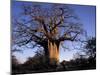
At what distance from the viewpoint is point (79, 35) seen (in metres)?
2.52

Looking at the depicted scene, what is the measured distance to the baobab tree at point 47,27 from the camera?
2.33m

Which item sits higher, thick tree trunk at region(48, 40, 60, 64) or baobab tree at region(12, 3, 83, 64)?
A: baobab tree at region(12, 3, 83, 64)

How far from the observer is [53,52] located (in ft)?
7.95

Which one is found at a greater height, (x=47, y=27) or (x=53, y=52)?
(x=47, y=27)

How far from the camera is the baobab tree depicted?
2.33 m

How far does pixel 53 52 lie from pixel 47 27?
291mm

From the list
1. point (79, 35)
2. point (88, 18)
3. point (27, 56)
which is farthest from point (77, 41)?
point (27, 56)

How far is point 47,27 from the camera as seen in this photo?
2402mm

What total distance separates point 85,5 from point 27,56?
0.92 meters

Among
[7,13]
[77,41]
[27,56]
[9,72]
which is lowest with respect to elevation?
[9,72]

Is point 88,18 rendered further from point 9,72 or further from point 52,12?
point 9,72

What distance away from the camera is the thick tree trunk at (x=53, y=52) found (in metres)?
2.41

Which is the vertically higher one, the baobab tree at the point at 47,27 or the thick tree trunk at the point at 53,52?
the baobab tree at the point at 47,27

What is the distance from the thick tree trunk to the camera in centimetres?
241
